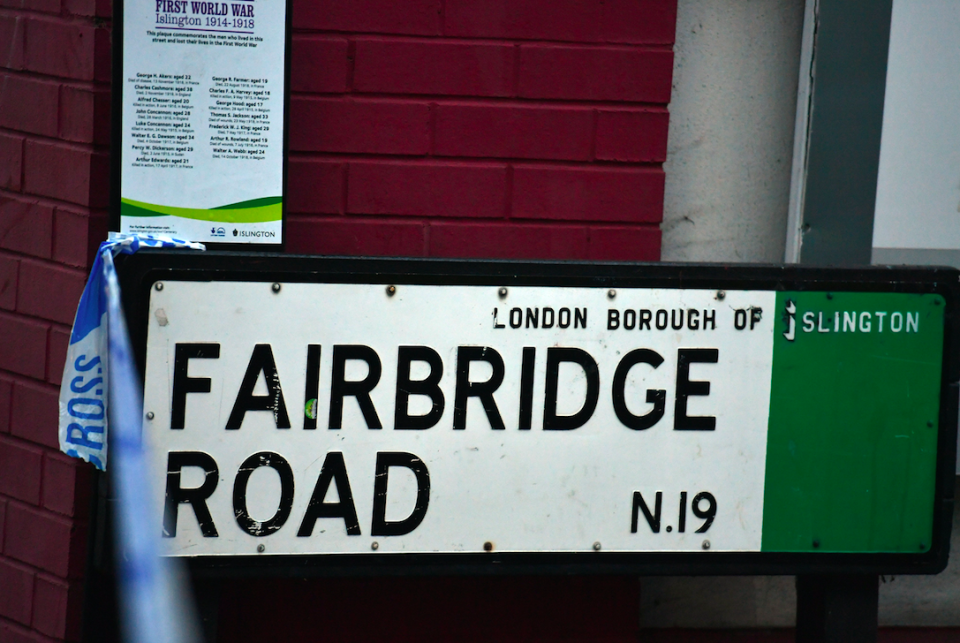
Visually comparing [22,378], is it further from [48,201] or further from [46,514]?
[48,201]

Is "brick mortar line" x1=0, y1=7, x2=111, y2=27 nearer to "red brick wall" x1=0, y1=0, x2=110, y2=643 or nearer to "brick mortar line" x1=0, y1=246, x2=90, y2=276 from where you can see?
"red brick wall" x1=0, y1=0, x2=110, y2=643

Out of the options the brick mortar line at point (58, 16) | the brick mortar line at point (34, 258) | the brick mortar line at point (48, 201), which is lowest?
the brick mortar line at point (34, 258)

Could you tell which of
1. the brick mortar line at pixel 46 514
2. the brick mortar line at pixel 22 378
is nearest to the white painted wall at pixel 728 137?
the brick mortar line at pixel 46 514

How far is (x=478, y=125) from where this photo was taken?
2654 millimetres

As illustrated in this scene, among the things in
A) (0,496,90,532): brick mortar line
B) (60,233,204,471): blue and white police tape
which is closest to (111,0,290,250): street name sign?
(60,233,204,471): blue and white police tape

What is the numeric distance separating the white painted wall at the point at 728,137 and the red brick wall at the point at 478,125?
20cm

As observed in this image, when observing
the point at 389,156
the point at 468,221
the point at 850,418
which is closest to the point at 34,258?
the point at 389,156

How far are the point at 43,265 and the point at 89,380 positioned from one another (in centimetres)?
67

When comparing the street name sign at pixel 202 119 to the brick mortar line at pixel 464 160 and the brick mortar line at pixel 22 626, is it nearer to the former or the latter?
the brick mortar line at pixel 464 160

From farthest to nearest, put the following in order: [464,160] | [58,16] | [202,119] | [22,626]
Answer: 1. [22,626]
2. [464,160]
3. [58,16]
4. [202,119]

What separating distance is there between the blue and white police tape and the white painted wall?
1554mm

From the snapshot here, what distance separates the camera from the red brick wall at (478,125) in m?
2.61

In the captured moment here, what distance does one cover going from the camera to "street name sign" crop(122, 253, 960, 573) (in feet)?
6.84

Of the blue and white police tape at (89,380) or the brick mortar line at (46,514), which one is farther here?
the brick mortar line at (46,514)
